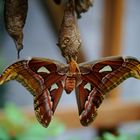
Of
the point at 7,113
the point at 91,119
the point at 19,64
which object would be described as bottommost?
the point at 7,113

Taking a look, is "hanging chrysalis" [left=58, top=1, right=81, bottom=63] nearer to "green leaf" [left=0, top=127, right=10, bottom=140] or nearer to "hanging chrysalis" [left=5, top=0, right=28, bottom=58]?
"hanging chrysalis" [left=5, top=0, right=28, bottom=58]

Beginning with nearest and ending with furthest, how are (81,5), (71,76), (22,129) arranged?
(71,76) < (81,5) < (22,129)

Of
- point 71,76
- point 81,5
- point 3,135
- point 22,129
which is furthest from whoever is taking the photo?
point 22,129

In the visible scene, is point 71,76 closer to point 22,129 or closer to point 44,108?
point 44,108

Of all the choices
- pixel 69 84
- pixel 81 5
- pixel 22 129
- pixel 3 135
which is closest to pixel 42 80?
pixel 69 84

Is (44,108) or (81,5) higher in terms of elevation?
(81,5)

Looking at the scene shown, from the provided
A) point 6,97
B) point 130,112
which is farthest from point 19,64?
point 6,97

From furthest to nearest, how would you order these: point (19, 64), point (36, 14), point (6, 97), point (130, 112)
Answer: point (36, 14) → point (6, 97) → point (130, 112) → point (19, 64)

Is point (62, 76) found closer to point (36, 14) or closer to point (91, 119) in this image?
point (91, 119)
